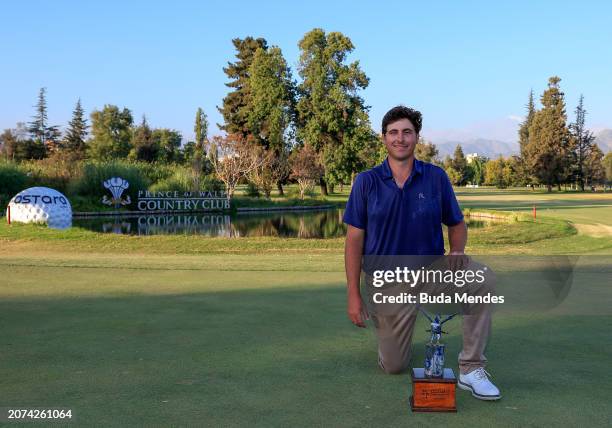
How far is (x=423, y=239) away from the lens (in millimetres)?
4465

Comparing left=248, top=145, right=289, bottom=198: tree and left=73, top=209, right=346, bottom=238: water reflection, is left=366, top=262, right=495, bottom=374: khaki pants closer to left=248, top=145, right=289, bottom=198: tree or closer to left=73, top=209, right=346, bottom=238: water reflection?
left=73, top=209, right=346, bottom=238: water reflection

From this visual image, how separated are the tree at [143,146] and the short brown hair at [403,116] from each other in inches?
3410

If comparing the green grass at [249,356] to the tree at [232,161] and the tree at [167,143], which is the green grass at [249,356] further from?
the tree at [167,143]

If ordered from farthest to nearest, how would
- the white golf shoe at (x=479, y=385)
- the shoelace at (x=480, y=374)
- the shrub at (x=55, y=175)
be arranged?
the shrub at (x=55, y=175)
the shoelace at (x=480, y=374)
the white golf shoe at (x=479, y=385)

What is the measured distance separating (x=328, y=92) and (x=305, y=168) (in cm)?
1133

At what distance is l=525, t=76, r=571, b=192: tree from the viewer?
297 feet

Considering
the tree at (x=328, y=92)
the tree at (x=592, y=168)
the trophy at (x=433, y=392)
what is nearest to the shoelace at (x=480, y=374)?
the trophy at (x=433, y=392)

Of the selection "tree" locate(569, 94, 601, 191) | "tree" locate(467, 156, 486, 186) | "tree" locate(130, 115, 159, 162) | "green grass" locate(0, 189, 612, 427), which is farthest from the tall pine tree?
"green grass" locate(0, 189, 612, 427)

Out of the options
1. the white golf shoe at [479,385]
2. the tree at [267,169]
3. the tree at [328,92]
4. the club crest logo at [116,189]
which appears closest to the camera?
the white golf shoe at [479,385]

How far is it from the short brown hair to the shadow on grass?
187cm

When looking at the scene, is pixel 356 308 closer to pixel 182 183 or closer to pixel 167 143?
pixel 182 183

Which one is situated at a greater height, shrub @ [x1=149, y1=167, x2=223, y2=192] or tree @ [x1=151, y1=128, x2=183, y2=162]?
tree @ [x1=151, y1=128, x2=183, y2=162]

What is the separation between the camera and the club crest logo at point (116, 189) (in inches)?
1588

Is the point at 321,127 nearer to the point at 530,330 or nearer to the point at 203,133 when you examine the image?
the point at 203,133
